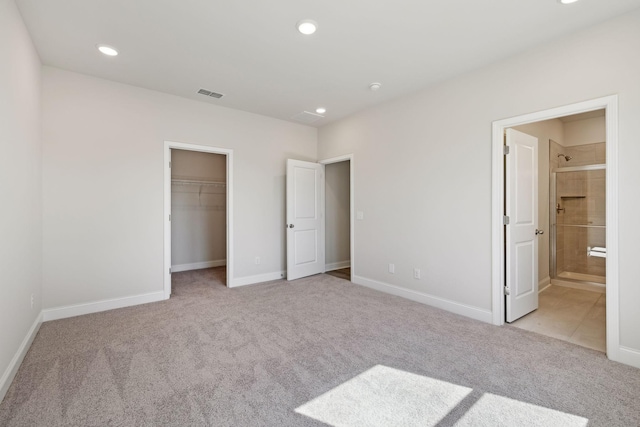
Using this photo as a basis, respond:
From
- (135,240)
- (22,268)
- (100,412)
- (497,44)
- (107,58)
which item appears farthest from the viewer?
(135,240)

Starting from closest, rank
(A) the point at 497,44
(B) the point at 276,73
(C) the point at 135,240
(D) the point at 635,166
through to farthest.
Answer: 1. (D) the point at 635,166
2. (A) the point at 497,44
3. (B) the point at 276,73
4. (C) the point at 135,240

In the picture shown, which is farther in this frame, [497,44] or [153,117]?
[153,117]

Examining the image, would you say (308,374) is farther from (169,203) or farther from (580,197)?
(580,197)

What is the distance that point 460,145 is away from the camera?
10.6 ft

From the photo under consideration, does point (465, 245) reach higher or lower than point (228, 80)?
lower

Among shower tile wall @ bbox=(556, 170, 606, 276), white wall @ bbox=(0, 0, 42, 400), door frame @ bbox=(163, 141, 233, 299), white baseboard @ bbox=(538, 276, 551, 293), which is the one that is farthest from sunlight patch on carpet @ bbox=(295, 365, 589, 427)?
shower tile wall @ bbox=(556, 170, 606, 276)

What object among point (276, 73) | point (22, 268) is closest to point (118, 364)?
point (22, 268)

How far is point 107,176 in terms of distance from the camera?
339 centimetres

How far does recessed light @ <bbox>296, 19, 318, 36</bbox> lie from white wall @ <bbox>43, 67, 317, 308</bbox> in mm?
2258

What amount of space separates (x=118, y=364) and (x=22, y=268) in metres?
1.14

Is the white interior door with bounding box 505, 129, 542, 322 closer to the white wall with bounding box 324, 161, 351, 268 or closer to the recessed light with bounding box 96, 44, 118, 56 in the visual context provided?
the white wall with bounding box 324, 161, 351, 268

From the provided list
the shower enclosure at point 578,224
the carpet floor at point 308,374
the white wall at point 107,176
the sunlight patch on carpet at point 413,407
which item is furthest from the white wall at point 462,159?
the shower enclosure at point 578,224

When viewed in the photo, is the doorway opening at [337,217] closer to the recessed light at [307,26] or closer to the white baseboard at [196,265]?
the white baseboard at [196,265]

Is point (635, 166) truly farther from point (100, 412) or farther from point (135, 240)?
point (135, 240)
